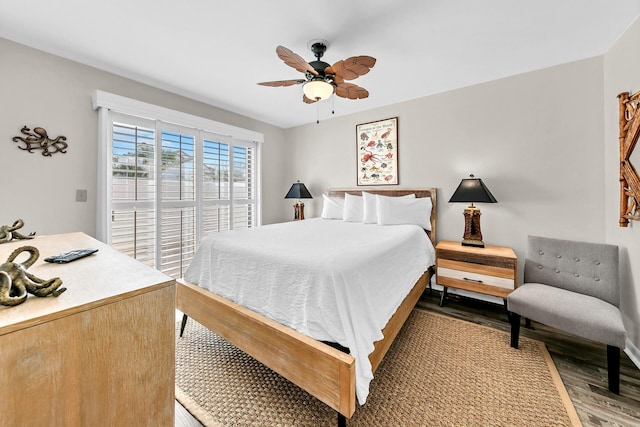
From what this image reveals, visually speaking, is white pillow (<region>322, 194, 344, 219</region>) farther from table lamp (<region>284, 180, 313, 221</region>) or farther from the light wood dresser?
the light wood dresser

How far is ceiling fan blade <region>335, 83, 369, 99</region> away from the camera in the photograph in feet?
7.41

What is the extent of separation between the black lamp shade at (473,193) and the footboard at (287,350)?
216cm

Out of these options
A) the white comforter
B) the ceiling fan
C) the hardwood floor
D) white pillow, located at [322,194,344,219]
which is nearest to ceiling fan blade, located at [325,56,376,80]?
the ceiling fan

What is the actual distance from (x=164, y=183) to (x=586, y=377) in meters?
4.26

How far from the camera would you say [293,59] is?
1827mm

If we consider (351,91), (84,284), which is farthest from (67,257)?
(351,91)

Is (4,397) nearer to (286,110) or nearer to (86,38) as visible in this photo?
(86,38)

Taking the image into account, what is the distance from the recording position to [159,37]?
2090 mm

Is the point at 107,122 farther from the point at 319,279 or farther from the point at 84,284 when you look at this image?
the point at 319,279

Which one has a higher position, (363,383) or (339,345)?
(339,345)

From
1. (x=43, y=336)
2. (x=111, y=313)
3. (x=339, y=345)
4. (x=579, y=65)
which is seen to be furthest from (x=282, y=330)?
(x=579, y=65)

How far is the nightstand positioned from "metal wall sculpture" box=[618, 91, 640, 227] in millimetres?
828

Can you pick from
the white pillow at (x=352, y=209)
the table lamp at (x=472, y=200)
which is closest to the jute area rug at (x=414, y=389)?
the table lamp at (x=472, y=200)

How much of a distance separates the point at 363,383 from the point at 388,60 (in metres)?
2.66
